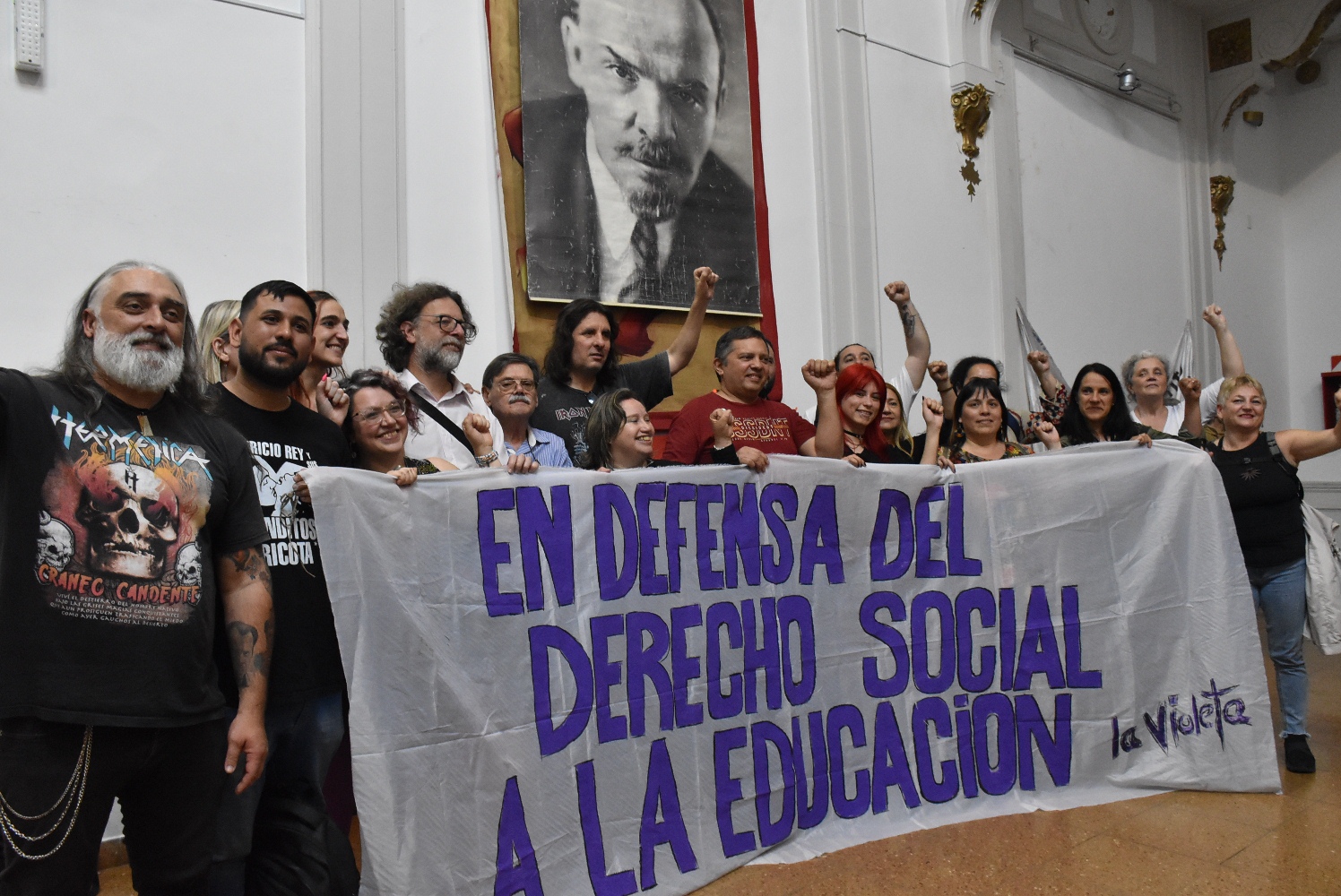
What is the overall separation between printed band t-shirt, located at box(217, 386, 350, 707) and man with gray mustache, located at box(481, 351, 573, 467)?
0.70 metres

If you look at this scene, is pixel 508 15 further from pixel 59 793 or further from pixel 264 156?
pixel 59 793

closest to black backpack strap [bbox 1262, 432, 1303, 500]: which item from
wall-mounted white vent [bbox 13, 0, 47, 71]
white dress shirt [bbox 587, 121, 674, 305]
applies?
white dress shirt [bbox 587, 121, 674, 305]

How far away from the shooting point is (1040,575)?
3365 mm

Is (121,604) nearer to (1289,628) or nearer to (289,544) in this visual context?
(289,544)

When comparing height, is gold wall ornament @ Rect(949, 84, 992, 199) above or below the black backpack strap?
above

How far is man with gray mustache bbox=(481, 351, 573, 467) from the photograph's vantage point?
3010 mm

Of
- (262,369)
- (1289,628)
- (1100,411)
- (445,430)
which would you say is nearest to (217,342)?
(262,369)

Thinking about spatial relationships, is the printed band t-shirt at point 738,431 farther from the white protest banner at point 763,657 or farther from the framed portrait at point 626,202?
the framed portrait at point 626,202

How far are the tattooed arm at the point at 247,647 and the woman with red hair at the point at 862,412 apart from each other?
2080 mm

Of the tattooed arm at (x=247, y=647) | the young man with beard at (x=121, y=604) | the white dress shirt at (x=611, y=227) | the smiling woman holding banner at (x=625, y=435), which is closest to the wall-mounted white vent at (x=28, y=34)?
the young man with beard at (x=121, y=604)

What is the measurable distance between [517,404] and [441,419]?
0.83 feet

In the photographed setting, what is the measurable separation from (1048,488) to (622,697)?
5.39ft

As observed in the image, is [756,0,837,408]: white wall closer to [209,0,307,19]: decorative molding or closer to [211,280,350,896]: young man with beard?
[209,0,307,19]: decorative molding

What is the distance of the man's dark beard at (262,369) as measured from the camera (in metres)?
2.32
